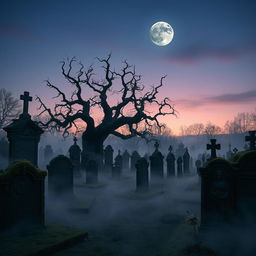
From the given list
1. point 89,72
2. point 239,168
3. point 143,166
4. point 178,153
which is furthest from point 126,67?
point 178,153

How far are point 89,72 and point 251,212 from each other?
2077 centimetres

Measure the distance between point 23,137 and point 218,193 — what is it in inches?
388

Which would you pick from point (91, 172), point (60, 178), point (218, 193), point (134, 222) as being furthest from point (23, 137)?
point (218, 193)

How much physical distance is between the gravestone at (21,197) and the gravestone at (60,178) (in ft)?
15.1

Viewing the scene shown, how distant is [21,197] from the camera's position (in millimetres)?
8195

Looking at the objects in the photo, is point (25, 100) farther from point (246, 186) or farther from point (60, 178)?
point (246, 186)

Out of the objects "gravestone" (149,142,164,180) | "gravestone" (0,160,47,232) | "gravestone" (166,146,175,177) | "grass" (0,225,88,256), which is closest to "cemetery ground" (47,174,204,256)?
"grass" (0,225,88,256)

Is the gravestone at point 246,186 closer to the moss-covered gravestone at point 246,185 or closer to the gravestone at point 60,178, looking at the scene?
the moss-covered gravestone at point 246,185

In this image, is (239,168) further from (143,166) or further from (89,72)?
(89,72)

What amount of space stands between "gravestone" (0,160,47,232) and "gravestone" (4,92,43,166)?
189 inches

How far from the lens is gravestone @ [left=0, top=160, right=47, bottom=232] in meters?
7.85

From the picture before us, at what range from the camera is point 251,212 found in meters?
8.75

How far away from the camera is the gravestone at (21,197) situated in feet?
25.7

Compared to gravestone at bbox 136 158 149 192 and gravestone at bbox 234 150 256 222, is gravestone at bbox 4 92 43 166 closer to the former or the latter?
gravestone at bbox 136 158 149 192
